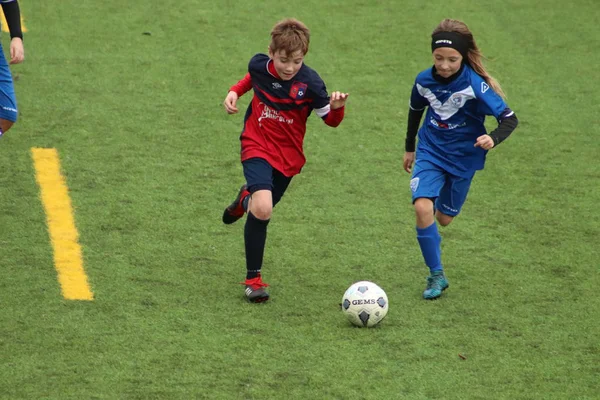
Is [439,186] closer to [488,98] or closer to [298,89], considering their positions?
[488,98]

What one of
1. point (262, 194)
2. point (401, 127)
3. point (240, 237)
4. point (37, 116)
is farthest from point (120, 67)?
point (262, 194)

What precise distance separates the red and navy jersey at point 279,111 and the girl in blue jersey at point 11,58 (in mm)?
1580

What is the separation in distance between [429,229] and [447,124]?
65 centimetres

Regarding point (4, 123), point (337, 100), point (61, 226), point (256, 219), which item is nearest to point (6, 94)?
point (4, 123)

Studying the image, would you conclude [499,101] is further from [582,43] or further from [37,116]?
[582,43]

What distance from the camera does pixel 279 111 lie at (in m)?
6.37

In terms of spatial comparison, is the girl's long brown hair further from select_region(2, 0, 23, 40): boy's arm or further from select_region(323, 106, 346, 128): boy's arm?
select_region(2, 0, 23, 40): boy's arm

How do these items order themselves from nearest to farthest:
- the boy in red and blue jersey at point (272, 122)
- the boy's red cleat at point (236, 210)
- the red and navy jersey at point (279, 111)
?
1. the boy in red and blue jersey at point (272, 122)
2. the red and navy jersey at point (279, 111)
3. the boy's red cleat at point (236, 210)

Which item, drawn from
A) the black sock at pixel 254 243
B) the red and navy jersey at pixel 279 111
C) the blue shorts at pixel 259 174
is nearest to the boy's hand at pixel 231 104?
the red and navy jersey at pixel 279 111

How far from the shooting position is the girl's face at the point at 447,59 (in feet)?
20.6

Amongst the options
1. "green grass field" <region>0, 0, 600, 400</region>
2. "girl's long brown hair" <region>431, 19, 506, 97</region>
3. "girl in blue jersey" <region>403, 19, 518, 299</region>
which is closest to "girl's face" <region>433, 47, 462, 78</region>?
"girl in blue jersey" <region>403, 19, 518, 299</region>

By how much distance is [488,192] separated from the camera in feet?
26.7

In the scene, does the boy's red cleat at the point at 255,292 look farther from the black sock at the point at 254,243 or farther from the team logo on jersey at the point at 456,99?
the team logo on jersey at the point at 456,99

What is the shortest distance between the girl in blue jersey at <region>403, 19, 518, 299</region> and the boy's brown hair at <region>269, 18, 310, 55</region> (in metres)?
0.77
